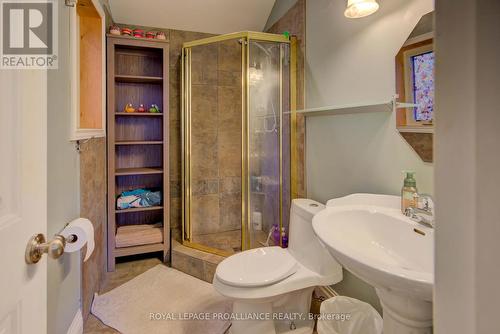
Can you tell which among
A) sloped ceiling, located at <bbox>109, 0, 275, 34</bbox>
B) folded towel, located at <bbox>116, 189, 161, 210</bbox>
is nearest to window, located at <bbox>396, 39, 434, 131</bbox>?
sloped ceiling, located at <bbox>109, 0, 275, 34</bbox>

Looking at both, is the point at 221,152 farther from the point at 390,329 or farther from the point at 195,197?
the point at 390,329

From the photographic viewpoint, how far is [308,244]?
63.9 inches

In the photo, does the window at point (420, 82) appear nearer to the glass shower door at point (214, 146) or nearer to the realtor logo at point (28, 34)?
the realtor logo at point (28, 34)

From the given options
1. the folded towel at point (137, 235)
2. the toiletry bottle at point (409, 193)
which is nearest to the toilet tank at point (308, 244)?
the toiletry bottle at point (409, 193)

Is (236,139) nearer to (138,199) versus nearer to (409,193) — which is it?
(138,199)

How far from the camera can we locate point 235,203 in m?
2.93

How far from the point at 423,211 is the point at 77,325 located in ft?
6.03

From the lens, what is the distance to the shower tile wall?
8.96ft

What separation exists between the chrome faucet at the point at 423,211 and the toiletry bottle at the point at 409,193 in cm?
2

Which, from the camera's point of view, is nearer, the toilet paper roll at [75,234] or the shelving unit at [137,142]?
the toilet paper roll at [75,234]

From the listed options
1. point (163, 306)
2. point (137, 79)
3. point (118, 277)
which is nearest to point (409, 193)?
point (163, 306)

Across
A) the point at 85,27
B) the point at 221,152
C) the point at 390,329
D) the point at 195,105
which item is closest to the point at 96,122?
the point at 85,27

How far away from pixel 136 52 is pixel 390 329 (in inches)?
113

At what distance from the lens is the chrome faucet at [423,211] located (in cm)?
101
